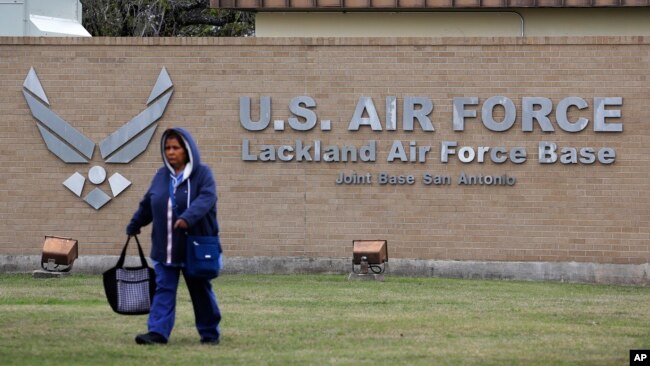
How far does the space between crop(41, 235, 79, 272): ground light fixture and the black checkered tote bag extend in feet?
24.8

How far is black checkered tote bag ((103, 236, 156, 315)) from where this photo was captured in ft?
38.9

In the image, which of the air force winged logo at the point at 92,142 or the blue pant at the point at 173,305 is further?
the air force winged logo at the point at 92,142

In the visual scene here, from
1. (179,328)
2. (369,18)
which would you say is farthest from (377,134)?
(179,328)

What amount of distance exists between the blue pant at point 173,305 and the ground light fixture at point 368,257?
760cm

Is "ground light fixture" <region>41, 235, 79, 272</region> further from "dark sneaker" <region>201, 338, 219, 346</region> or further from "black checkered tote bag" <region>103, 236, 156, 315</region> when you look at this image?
"dark sneaker" <region>201, 338, 219, 346</region>

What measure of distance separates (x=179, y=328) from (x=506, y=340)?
301cm

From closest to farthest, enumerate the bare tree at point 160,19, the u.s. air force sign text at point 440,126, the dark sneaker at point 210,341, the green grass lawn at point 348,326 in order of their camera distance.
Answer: the green grass lawn at point 348,326 → the dark sneaker at point 210,341 → the u.s. air force sign text at point 440,126 → the bare tree at point 160,19

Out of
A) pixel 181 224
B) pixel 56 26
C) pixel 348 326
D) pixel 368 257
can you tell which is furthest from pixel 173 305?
pixel 56 26

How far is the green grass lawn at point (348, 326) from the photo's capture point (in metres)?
11.0

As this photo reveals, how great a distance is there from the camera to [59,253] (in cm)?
1927

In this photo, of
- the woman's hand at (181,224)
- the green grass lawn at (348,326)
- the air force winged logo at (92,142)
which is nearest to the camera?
the green grass lawn at (348,326)

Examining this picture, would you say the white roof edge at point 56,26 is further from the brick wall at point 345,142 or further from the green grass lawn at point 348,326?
the green grass lawn at point 348,326

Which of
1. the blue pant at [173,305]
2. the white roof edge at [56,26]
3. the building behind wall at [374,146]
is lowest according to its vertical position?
the blue pant at [173,305]

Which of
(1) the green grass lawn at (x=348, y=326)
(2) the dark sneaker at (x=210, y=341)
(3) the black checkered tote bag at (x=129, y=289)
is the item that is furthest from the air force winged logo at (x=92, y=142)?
(2) the dark sneaker at (x=210, y=341)
